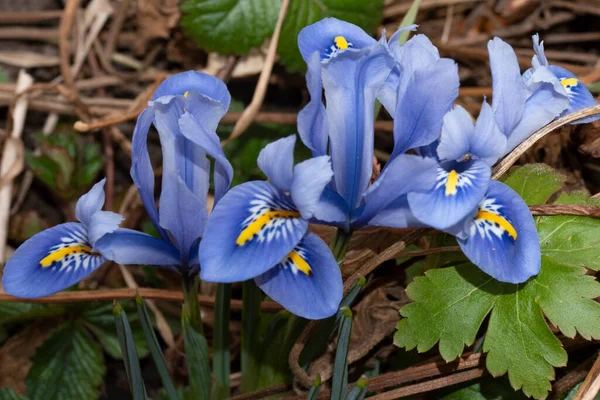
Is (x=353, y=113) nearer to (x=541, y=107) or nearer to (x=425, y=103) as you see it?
(x=425, y=103)

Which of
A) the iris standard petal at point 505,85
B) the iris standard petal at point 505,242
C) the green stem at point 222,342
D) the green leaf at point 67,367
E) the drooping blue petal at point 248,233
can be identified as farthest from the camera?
the green leaf at point 67,367

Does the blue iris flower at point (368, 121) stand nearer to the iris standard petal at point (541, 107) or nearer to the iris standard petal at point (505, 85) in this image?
the iris standard petal at point (505, 85)

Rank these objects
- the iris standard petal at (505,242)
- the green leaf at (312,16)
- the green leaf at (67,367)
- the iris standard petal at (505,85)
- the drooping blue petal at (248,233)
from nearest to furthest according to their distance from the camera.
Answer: the drooping blue petal at (248,233) < the iris standard petal at (505,242) < the iris standard petal at (505,85) < the green leaf at (67,367) < the green leaf at (312,16)

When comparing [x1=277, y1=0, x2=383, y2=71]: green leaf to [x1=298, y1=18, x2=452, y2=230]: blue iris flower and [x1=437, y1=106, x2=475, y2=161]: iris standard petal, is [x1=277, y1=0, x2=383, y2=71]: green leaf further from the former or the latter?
[x1=437, y1=106, x2=475, y2=161]: iris standard petal

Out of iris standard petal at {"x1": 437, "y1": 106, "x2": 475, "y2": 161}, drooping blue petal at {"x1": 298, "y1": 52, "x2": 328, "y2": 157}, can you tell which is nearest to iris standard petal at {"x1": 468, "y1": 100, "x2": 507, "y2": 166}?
iris standard petal at {"x1": 437, "y1": 106, "x2": 475, "y2": 161}

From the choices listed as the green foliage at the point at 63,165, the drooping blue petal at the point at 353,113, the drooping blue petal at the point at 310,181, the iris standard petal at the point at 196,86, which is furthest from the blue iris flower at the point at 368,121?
the green foliage at the point at 63,165

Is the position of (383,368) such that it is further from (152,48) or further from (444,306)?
(152,48)
